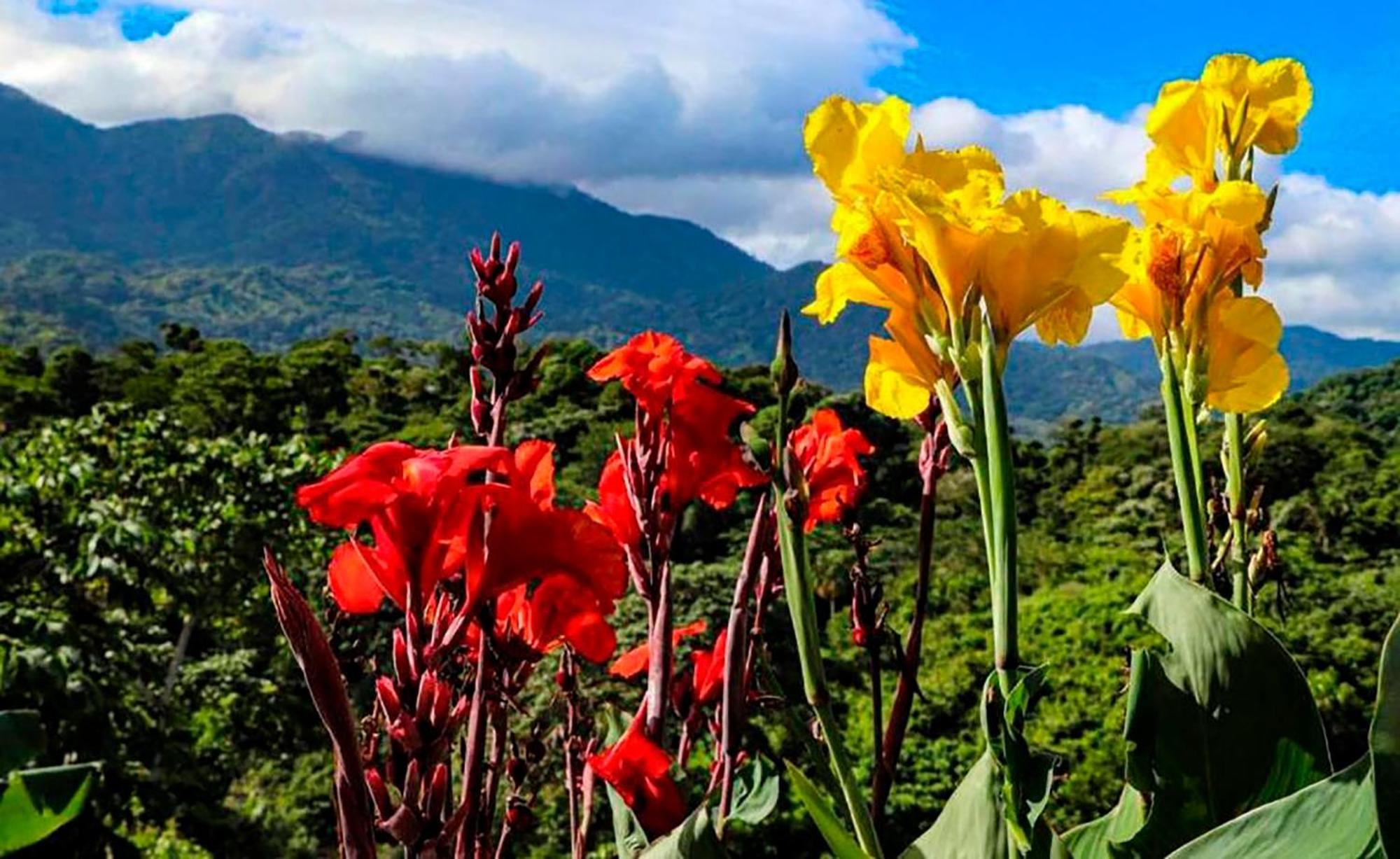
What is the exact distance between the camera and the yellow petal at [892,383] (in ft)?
2.22

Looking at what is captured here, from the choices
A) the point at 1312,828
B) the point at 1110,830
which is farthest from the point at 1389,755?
the point at 1110,830

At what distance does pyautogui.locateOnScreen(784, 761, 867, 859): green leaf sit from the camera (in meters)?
0.51

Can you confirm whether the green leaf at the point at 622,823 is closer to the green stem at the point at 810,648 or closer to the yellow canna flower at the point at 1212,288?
the green stem at the point at 810,648

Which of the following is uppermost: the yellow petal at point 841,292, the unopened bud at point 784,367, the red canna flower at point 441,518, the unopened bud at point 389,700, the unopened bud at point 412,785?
the yellow petal at point 841,292

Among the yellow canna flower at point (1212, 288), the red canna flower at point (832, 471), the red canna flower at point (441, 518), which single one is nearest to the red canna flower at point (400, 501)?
the red canna flower at point (441, 518)

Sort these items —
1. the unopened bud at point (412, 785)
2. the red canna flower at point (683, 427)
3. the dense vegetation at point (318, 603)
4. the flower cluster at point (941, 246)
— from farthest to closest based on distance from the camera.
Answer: the dense vegetation at point (318, 603) → the red canna flower at point (683, 427) → the flower cluster at point (941, 246) → the unopened bud at point (412, 785)

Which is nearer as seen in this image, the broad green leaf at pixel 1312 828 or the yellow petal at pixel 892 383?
the broad green leaf at pixel 1312 828

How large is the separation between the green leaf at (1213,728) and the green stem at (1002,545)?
170 millimetres

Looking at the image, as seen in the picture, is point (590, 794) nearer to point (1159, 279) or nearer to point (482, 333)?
point (482, 333)

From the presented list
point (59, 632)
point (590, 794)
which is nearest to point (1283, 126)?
point (590, 794)

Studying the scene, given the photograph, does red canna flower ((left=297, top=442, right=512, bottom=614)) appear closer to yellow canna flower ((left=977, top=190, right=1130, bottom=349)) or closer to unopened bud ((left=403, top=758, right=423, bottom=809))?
unopened bud ((left=403, top=758, right=423, bottom=809))

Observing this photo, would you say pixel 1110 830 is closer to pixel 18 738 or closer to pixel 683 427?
pixel 683 427

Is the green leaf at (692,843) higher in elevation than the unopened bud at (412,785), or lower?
lower

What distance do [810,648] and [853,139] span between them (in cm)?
31
